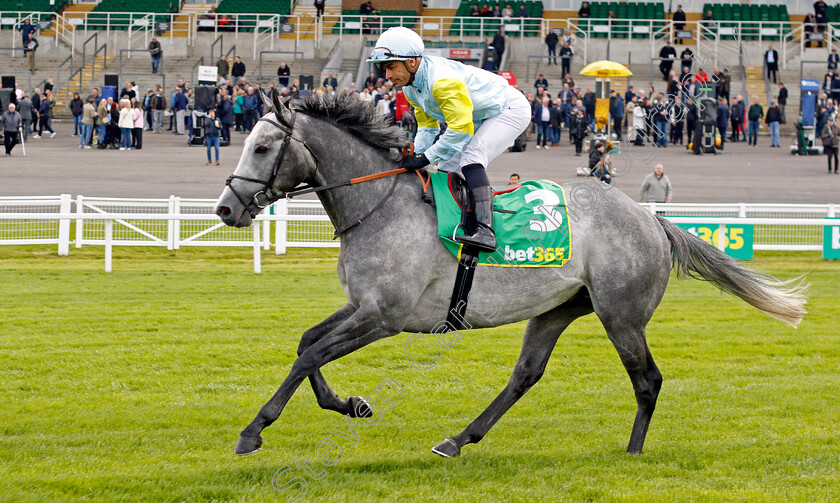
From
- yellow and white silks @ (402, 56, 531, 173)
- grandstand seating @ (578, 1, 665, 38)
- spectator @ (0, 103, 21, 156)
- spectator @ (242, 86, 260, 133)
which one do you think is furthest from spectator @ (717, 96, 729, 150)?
yellow and white silks @ (402, 56, 531, 173)

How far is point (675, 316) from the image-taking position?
10609mm

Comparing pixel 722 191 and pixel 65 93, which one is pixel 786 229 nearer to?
pixel 722 191

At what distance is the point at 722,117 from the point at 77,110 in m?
19.0

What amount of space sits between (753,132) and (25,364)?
2543cm

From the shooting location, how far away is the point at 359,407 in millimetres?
5473

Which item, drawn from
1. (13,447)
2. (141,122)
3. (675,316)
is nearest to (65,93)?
(141,122)

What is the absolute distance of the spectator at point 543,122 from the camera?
2786 centimetres

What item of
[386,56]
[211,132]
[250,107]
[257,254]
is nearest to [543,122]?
[250,107]

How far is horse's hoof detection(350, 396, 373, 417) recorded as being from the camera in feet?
17.9

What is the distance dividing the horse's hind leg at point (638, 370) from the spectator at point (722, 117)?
22068mm

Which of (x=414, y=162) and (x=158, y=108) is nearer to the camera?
(x=414, y=162)

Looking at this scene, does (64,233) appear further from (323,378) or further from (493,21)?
(493,21)

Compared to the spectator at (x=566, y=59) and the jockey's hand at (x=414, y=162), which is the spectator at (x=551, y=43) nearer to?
the spectator at (x=566, y=59)

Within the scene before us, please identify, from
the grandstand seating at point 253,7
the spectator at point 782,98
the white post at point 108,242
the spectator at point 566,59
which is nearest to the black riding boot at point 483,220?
the white post at point 108,242
